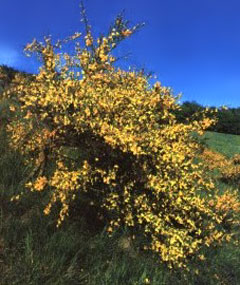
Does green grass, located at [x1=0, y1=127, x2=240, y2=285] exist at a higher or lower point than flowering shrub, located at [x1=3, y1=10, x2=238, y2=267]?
lower

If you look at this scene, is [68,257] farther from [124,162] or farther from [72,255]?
[124,162]

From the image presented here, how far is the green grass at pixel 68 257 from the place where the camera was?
464 cm

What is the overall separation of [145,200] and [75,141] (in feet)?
4.37

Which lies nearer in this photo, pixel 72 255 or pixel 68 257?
pixel 68 257

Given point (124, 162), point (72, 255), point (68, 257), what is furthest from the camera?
point (124, 162)

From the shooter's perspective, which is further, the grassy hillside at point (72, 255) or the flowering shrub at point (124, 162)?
the flowering shrub at point (124, 162)

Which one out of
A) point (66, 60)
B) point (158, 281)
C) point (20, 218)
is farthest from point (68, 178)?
point (66, 60)

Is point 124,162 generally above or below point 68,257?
above

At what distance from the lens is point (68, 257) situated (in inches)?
201

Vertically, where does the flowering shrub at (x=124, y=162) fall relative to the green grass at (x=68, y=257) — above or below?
above

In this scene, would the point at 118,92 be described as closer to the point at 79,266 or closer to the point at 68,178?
the point at 68,178

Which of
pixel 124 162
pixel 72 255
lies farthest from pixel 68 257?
pixel 124 162

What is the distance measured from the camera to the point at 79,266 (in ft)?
16.7

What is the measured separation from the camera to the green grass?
4637mm
